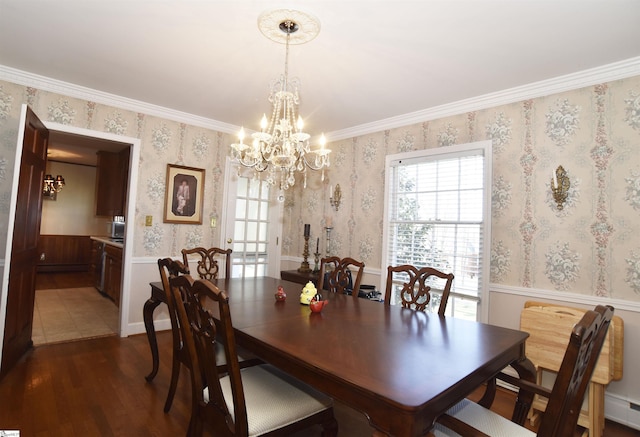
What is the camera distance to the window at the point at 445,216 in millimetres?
2967

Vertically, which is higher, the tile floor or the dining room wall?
the dining room wall

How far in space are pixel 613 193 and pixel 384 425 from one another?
2.55 meters

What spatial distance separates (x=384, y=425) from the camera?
1014mm

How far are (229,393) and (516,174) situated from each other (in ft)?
9.17

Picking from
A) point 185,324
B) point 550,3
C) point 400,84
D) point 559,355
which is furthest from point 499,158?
point 185,324

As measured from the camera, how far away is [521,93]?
2.82 metres

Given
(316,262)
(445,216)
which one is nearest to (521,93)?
(445,216)

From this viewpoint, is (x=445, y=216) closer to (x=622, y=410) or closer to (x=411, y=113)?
(x=411, y=113)

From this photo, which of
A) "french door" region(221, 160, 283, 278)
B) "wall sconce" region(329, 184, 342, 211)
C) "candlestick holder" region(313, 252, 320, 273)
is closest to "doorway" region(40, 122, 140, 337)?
"french door" region(221, 160, 283, 278)

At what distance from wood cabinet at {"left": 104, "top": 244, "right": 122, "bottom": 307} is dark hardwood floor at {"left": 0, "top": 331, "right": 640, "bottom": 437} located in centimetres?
148

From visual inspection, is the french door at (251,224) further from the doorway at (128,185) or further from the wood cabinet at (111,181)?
the wood cabinet at (111,181)

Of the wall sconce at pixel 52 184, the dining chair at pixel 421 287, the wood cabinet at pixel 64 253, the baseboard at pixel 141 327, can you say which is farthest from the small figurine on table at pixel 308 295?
the wood cabinet at pixel 64 253

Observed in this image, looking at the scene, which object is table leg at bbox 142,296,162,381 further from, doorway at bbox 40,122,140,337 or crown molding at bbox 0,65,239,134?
crown molding at bbox 0,65,239,134

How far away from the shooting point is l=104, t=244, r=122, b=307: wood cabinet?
452cm
